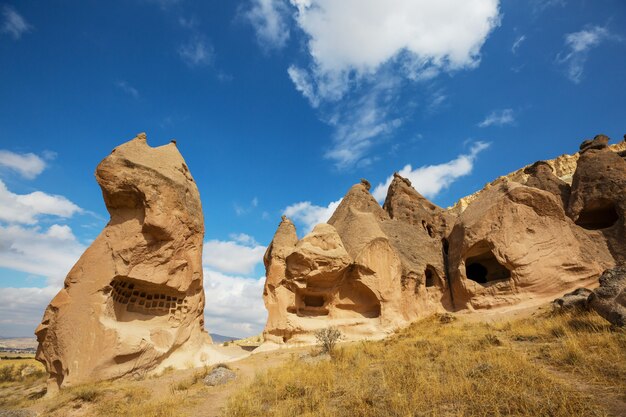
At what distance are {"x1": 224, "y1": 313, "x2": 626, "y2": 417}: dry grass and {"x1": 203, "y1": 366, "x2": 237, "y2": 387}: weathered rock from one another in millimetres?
1082

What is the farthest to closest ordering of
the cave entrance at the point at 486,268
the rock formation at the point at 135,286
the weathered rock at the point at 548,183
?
the weathered rock at the point at 548,183 → the cave entrance at the point at 486,268 → the rock formation at the point at 135,286

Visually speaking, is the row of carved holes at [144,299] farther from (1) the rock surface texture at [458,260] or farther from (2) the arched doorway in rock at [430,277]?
(2) the arched doorway in rock at [430,277]

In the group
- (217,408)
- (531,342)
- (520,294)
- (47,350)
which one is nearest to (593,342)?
(531,342)

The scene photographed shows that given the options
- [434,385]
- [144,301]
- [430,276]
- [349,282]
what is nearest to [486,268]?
[430,276]

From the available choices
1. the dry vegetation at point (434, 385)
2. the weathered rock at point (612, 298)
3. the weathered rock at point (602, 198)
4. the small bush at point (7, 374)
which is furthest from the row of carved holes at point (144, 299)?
the weathered rock at point (602, 198)

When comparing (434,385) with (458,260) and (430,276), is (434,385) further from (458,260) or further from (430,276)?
(430,276)

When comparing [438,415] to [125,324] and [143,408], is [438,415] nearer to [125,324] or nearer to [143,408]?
[143,408]

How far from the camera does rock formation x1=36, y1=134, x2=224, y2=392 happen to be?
29.1 ft

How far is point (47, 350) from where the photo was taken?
9.12 meters

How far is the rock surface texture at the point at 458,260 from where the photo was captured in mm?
13984

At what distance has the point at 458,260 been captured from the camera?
16031mm

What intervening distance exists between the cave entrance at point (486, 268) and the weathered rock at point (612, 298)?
807cm

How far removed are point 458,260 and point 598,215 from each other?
7417mm

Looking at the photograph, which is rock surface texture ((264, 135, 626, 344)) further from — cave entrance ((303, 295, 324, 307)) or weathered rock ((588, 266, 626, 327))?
weathered rock ((588, 266, 626, 327))
